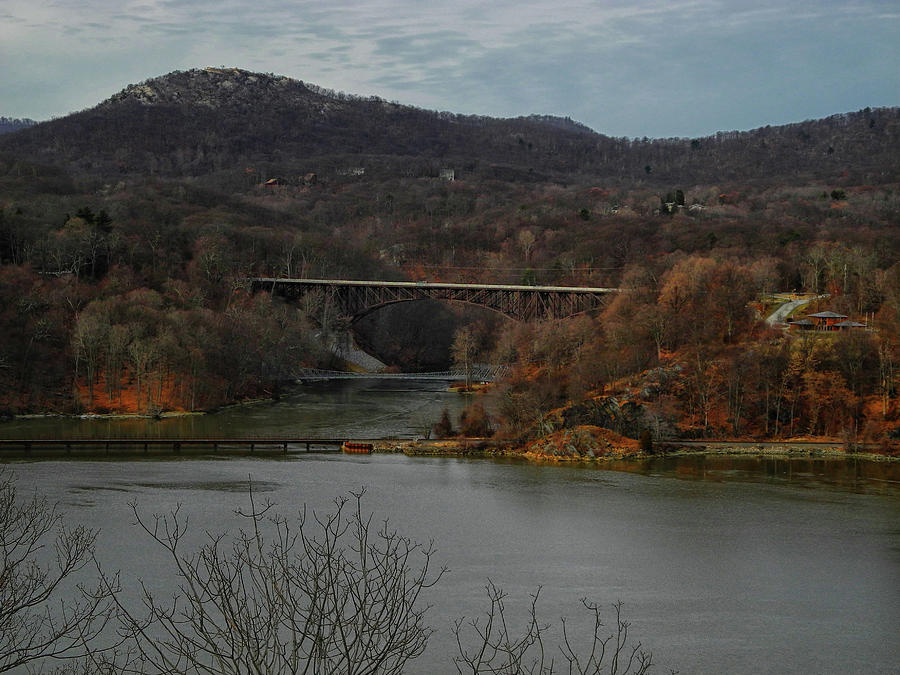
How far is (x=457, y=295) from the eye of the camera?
261 ft

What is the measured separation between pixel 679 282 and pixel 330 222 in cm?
9173

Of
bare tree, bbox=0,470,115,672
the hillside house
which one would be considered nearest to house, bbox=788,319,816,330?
the hillside house

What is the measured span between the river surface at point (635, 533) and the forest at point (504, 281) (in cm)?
680

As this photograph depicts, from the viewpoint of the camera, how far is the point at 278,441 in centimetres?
4481

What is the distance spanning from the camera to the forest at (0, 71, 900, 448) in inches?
1901

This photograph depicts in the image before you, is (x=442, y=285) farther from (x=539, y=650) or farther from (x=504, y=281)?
(x=539, y=650)

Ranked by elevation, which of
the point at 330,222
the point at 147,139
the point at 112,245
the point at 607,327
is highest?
the point at 147,139

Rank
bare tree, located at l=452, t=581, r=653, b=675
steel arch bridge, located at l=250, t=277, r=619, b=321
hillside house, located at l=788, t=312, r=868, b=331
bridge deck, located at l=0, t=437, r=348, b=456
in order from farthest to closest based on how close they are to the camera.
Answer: steel arch bridge, located at l=250, t=277, r=619, b=321 < hillside house, located at l=788, t=312, r=868, b=331 < bridge deck, located at l=0, t=437, r=348, b=456 < bare tree, located at l=452, t=581, r=653, b=675

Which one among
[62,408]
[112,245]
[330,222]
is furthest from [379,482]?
[330,222]

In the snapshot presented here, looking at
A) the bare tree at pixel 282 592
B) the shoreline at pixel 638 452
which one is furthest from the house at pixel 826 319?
the bare tree at pixel 282 592

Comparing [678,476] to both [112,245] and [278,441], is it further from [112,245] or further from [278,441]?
[112,245]

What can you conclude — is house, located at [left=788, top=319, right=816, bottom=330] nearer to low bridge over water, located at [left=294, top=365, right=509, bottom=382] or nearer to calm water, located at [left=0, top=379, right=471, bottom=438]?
calm water, located at [left=0, top=379, right=471, bottom=438]

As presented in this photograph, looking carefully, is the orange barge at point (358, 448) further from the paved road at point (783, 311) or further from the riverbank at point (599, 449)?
the paved road at point (783, 311)

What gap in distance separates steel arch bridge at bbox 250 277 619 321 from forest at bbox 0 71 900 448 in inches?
67.5
